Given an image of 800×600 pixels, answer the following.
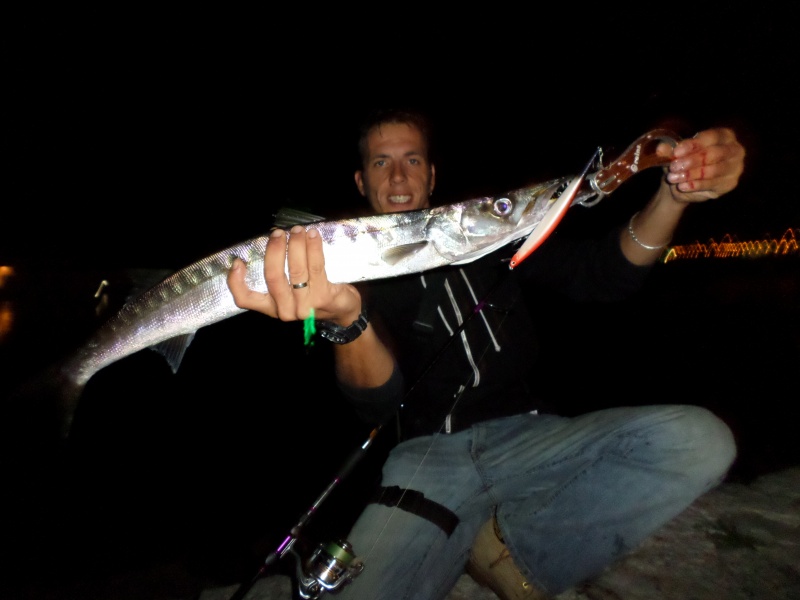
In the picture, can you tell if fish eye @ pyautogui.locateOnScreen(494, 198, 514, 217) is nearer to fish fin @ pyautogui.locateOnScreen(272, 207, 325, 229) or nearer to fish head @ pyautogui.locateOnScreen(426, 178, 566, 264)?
fish head @ pyautogui.locateOnScreen(426, 178, 566, 264)

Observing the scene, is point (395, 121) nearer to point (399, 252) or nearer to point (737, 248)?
point (399, 252)

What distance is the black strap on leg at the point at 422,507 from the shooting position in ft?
7.94

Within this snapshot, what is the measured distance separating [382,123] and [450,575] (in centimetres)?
333

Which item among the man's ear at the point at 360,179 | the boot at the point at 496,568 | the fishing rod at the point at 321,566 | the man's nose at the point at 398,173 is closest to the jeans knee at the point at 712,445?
the boot at the point at 496,568

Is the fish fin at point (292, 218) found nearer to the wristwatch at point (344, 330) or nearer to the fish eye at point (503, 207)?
the wristwatch at point (344, 330)

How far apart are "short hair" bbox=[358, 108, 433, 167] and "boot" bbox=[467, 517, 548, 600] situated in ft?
9.61

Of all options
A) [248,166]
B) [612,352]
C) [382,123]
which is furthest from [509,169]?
[382,123]

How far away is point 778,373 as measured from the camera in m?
8.73

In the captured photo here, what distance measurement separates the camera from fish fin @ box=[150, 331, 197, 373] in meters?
2.82

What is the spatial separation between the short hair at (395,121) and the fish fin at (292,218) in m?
1.27

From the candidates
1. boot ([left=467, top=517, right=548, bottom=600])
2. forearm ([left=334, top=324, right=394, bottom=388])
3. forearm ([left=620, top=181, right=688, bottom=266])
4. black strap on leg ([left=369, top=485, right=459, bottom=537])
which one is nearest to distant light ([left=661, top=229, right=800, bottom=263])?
forearm ([left=620, top=181, right=688, bottom=266])

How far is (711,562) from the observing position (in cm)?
260

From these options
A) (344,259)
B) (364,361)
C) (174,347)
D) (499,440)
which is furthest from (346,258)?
(499,440)

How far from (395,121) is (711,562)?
12.4ft
